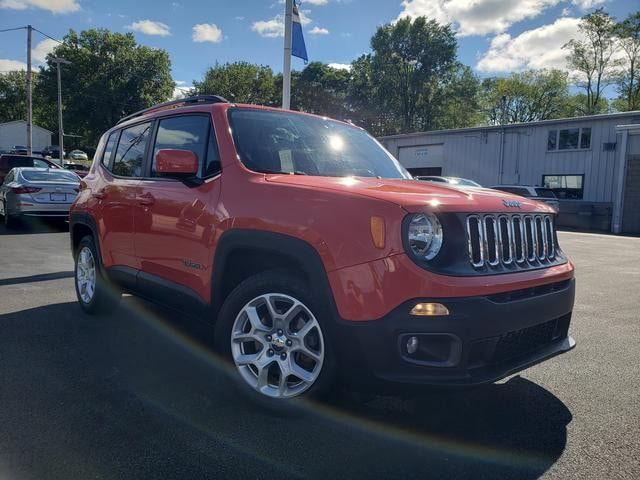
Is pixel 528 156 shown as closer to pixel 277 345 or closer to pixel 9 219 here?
pixel 9 219

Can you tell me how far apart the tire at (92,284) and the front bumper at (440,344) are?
3015 mm

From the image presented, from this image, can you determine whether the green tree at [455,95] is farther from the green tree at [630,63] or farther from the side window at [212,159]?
the side window at [212,159]

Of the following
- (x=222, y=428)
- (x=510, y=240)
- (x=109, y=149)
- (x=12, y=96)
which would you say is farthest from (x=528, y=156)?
(x=12, y=96)

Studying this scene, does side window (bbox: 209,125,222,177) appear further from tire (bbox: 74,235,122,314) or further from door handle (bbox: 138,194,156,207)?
tire (bbox: 74,235,122,314)

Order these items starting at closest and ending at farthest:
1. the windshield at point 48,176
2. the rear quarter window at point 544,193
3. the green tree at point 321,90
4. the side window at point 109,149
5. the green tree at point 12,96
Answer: the side window at point 109,149 < the windshield at point 48,176 < the rear quarter window at point 544,193 < the green tree at point 321,90 < the green tree at point 12,96

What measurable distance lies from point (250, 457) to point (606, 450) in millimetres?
1820

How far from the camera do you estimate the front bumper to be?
2365 mm

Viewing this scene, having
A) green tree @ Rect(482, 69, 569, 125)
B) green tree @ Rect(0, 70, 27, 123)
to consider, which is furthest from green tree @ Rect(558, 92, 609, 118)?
green tree @ Rect(0, 70, 27, 123)

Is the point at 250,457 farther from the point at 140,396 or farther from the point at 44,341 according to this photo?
the point at 44,341

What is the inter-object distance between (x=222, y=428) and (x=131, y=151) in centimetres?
275

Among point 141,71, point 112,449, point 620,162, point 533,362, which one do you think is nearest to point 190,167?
point 112,449

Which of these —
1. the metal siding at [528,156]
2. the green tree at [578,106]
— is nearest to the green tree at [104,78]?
the metal siding at [528,156]

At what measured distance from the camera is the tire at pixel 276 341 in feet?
8.82

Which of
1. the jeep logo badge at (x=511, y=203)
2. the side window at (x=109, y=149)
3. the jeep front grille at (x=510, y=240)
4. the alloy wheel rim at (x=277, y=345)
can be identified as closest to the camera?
the jeep front grille at (x=510, y=240)
